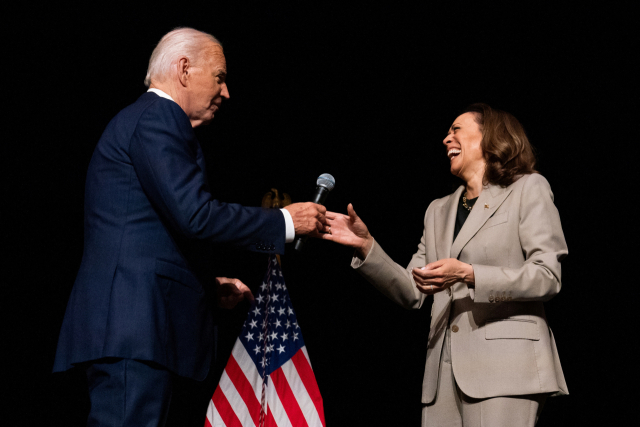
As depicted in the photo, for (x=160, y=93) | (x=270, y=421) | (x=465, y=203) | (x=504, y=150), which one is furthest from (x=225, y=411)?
(x=504, y=150)

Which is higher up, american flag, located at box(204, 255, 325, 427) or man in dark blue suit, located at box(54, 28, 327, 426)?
man in dark blue suit, located at box(54, 28, 327, 426)

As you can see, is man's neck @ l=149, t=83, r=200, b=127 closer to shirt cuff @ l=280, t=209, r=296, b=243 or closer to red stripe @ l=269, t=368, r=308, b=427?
shirt cuff @ l=280, t=209, r=296, b=243

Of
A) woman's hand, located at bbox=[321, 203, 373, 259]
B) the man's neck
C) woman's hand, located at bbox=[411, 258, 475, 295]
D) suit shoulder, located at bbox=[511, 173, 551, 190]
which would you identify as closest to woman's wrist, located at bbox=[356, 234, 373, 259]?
woman's hand, located at bbox=[321, 203, 373, 259]

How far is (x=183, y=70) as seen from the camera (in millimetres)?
2062

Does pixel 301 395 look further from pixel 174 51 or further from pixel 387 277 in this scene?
pixel 174 51

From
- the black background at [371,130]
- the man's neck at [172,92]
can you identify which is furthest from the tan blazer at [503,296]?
the black background at [371,130]

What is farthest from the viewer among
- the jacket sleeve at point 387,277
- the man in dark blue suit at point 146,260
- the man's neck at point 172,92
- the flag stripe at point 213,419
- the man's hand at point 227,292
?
the flag stripe at point 213,419

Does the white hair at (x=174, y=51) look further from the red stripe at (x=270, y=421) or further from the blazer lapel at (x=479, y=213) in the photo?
the red stripe at (x=270, y=421)

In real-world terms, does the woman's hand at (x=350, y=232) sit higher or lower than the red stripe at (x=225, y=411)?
higher

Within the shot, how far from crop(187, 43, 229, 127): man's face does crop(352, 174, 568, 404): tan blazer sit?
0.85 meters

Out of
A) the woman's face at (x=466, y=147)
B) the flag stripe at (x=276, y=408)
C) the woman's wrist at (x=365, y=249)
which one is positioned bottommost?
the flag stripe at (x=276, y=408)

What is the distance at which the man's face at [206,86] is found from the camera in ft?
6.82

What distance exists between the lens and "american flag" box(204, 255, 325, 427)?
→ 9.36 feet

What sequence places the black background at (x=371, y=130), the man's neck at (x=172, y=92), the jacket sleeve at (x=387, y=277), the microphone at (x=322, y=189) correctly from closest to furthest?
the man's neck at (x=172, y=92), the microphone at (x=322, y=189), the jacket sleeve at (x=387, y=277), the black background at (x=371, y=130)
